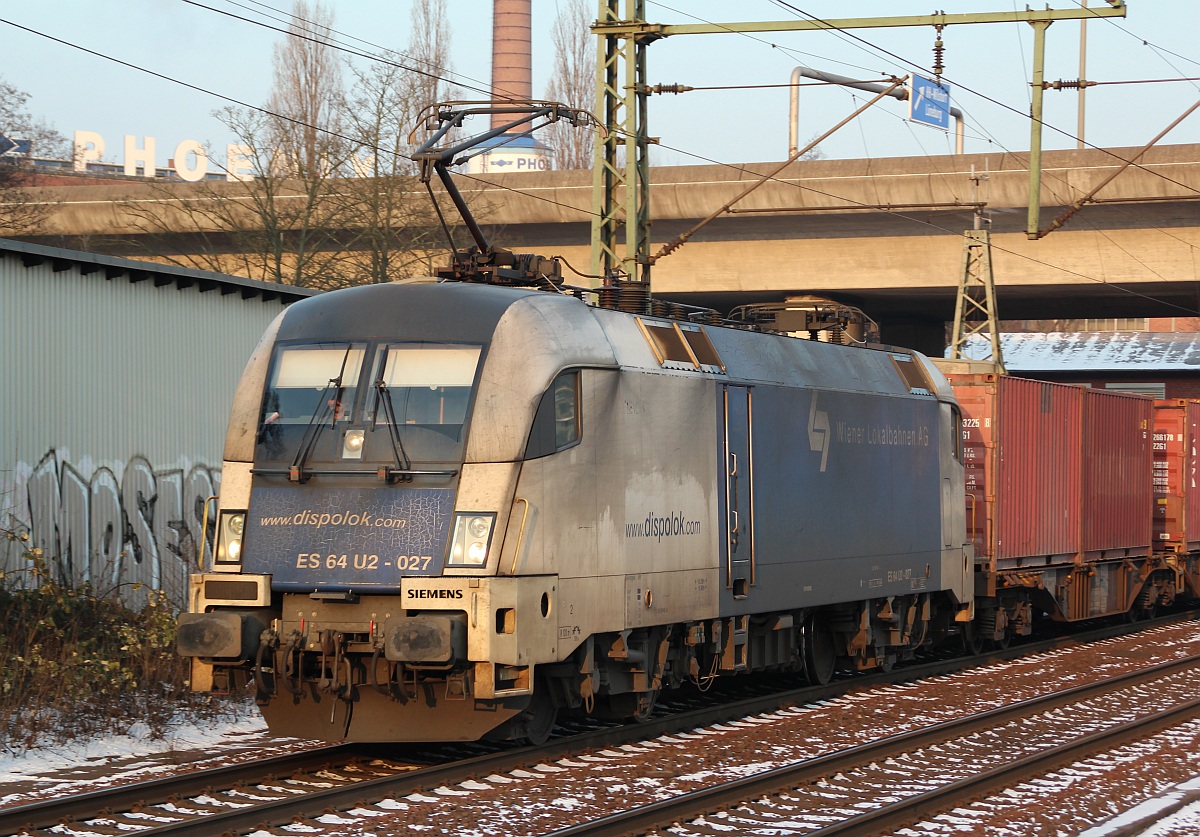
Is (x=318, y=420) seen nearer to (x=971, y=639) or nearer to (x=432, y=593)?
(x=432, y=593)

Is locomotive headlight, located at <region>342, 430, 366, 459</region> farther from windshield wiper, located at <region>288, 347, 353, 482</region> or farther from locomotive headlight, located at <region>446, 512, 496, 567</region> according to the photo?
locomotive headlight, located at <region>446, 512, 496, 567</region>

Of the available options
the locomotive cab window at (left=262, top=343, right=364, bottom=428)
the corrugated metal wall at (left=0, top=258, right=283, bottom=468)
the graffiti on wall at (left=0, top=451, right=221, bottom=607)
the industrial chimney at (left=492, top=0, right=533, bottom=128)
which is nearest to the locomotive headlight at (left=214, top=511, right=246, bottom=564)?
the locomotive cab window at (left=262, top=343, right=364, bottom=428)

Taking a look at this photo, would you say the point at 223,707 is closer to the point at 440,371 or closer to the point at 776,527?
the point at 440,371

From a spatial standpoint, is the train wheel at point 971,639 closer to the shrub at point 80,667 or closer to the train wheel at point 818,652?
the train wheel at point 818,652

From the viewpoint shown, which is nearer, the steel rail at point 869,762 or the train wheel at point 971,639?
the steel rail at point 869,762

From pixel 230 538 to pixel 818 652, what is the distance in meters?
6.63

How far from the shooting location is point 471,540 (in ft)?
31.9

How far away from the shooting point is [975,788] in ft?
32.0

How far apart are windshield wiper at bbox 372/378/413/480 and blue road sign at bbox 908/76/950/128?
471 inches

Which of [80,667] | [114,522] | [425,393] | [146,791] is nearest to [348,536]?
[425,393]

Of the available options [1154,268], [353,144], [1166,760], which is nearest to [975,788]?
[1166,760]

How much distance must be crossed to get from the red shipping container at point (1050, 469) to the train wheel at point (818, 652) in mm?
3536

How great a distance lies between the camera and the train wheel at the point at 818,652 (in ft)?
48.0

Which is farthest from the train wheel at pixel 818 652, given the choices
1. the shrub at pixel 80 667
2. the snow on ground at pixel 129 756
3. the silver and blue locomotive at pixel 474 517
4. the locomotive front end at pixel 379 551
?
the shrub at pixel 80 667
